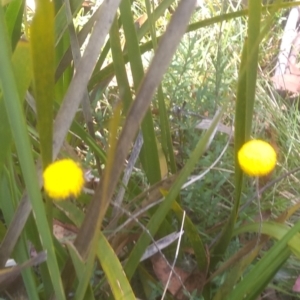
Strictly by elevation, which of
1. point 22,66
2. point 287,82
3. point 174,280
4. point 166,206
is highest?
point 287,82

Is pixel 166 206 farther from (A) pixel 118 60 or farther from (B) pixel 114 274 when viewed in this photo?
(A) pixel 118 60

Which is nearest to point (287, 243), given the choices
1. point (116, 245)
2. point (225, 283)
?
point (225, 283)

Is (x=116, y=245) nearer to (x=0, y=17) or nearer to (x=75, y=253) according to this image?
(x=75, y=253)

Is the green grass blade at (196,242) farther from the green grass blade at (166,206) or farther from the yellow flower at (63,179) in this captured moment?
the yellow flower at (63,179)

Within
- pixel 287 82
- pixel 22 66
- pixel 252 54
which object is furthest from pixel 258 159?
pixel 287 82

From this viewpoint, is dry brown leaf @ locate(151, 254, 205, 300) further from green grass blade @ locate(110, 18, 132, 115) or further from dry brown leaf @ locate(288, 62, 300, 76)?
dry brown leaf @ locate(288, 62, 300, 76)
